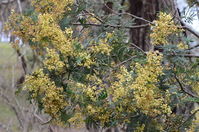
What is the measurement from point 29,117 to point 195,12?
333 centimetres

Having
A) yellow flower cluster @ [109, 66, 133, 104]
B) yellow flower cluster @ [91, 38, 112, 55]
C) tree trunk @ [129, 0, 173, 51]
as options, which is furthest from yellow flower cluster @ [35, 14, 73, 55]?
tree trunk @ [129, 0, 173, 51]

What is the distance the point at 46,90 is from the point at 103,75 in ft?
1.40

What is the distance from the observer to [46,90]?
7.54ft

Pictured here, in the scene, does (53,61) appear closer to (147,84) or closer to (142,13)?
(147,84)

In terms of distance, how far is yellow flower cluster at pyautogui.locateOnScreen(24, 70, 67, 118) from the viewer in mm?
2285

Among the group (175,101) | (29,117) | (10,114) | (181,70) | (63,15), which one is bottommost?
(10,114)

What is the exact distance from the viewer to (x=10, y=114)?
900 cm

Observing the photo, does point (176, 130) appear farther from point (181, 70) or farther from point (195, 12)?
point (195, 12)

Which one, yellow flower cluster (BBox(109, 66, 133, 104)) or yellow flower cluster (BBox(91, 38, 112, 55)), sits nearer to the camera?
yellow flower cluster (BBox(109, 66, 133, 104))

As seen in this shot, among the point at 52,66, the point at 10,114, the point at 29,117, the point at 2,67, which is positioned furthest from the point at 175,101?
the point at 10,114

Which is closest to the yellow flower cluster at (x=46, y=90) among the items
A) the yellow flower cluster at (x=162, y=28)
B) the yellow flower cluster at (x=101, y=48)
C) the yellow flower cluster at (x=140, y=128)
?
the yellow flower cluster at (x=101, y=48)

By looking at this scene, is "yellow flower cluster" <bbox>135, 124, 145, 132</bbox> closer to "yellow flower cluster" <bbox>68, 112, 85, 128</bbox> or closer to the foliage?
the foliage

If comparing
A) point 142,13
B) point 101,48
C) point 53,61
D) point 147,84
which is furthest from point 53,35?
point 142,13

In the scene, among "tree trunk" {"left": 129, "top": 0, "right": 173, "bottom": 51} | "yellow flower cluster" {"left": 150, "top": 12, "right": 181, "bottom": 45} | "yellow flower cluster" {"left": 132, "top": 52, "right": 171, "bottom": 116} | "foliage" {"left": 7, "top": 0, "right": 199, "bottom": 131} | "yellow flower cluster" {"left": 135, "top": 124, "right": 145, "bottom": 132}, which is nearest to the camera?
"yellow flower cluster" {"left": 132, "top": 52, "right": 171, "bottom": 116}
